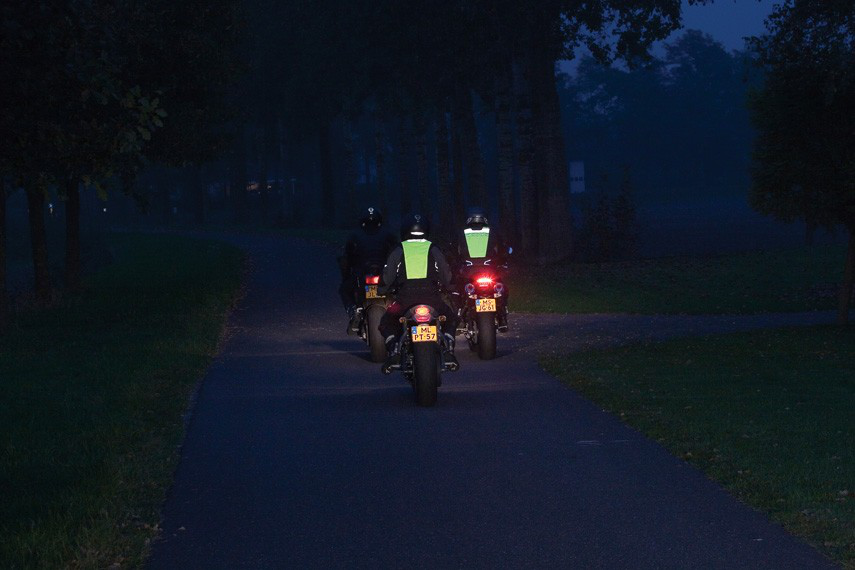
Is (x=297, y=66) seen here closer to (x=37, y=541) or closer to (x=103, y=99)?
(x=103, y=99)

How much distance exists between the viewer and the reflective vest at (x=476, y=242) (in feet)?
59.7

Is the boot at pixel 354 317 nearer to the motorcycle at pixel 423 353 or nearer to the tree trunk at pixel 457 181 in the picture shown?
the motorcycle at pixel 423 353

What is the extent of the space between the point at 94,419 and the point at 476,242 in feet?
23.1

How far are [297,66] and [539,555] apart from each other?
5649 centimetres

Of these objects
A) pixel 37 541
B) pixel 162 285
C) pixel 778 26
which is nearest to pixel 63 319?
pixel 162 285

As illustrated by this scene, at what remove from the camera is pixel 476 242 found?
59.8 feet

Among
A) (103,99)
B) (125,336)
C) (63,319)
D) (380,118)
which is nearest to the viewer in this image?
(103,99)

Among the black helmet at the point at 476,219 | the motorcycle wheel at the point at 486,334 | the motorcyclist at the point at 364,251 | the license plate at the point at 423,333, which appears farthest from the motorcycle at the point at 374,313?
the license plate at the point at 423,333

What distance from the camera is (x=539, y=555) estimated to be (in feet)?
23.6

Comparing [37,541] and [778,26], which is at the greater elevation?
[778,26]

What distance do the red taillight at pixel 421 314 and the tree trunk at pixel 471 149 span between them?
29.5m

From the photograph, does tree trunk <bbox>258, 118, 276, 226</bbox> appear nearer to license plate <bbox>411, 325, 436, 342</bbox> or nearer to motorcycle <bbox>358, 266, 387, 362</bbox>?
motorcycle <bbox>358, 266, 387, 362</bbox>

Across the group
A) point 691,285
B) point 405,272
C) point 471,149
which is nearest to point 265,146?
point 471,149

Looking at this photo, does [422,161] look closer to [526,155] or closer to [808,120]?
[526,155]
